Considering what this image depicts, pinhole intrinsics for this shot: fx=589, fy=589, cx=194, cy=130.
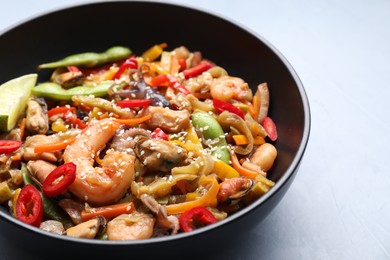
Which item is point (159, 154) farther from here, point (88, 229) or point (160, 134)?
point (88, 229)

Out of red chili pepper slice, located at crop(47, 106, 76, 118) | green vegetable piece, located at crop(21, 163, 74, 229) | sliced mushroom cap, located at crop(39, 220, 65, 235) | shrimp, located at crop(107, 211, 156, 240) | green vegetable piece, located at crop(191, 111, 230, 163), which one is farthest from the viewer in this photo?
red chili pepper slice, located at crop(47, 106, 76, 118)

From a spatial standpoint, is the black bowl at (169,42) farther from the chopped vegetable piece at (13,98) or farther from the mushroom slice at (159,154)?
the mushroom slice at (159,154)

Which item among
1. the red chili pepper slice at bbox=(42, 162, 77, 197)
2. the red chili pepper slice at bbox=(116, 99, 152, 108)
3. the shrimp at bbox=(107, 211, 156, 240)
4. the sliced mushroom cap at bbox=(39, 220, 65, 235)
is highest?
the red chili pepper slice at bbox=(116, 99, 152, 108)

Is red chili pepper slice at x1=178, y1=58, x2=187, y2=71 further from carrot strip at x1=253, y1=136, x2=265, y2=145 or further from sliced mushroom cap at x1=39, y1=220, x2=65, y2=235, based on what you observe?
sliced mushroom cap at x1=39, y1=220, x2=65, y2=235

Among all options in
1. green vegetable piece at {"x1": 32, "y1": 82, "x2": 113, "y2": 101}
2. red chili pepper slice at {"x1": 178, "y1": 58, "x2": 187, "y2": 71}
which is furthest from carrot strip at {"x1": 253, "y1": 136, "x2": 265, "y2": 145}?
green vegetable piece at {"x1": 32, "y1": 82, "x2": 113, "y2": 101}

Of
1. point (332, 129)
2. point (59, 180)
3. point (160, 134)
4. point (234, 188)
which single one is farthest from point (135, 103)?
point (332, 129)

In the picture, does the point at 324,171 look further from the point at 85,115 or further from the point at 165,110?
the point at 85,115

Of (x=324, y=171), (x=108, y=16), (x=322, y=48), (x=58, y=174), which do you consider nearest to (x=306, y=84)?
(x=322, y=48)
